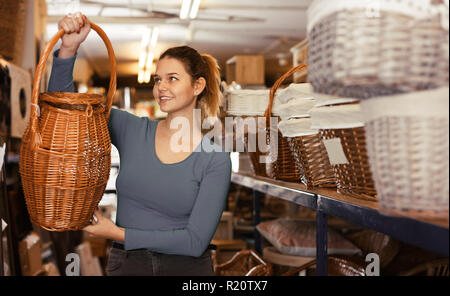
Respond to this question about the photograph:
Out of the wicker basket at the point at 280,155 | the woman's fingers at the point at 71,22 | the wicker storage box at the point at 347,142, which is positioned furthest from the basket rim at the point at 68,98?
the wicker basket at the point at 280,155

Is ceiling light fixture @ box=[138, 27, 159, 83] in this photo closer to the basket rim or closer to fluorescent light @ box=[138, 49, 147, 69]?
fluorescent light @ box=[138, 49, 147, 69]

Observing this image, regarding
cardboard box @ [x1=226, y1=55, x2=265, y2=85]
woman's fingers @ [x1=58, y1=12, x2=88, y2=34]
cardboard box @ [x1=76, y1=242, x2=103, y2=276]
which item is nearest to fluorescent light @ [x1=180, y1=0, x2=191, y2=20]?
cardboard box @ [x1=226, y1=55, x2=265, y2=85]

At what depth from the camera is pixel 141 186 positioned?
1.42 metres

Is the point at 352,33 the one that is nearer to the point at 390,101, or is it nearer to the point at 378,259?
the point at 390,101

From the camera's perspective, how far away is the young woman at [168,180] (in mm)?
1355

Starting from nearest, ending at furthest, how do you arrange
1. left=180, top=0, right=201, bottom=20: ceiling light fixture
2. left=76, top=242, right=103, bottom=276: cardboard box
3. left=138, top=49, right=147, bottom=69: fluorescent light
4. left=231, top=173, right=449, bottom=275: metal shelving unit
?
left=231, top=173, right=449, bottom=275: metal shelving unit
left=76, top=242, right=103, bottom=276: cardboard box
left=180, top=0, right=201, bottom=20: ceiling light fixture
left=138, top=49, right=147, bottom=69: fluorescent light

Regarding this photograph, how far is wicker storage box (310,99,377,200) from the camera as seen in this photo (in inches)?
41.5

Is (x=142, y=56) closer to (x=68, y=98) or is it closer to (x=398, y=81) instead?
(x=68, y=98)

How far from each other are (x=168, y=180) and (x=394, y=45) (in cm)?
89

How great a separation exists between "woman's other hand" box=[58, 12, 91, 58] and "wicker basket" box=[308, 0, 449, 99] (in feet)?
2.43

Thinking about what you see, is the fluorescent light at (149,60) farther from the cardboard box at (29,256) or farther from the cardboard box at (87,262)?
the cardboard box at (29,256)

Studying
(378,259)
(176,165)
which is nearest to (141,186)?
(176,165)

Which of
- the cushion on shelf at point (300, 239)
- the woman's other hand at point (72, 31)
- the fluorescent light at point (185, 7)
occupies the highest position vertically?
the fluorescent light at point (185, 7)

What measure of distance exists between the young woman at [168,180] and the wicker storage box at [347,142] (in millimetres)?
367
